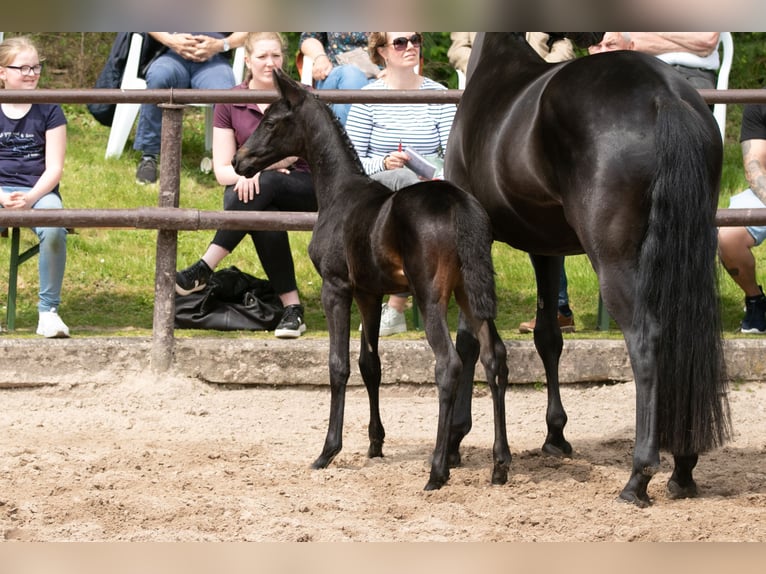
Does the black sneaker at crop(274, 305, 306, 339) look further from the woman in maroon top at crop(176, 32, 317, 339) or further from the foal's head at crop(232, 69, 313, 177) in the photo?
the foal's head at crop(232, 69, 313, 177)

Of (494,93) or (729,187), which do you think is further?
(729,187)

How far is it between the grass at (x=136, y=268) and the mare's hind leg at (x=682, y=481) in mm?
2271

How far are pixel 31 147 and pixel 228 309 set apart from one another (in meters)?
1.55

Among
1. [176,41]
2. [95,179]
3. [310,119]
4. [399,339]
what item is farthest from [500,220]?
[95,179]

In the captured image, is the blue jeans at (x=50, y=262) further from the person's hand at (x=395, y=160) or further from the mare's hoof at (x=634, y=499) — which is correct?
the mare's hoof at (x=634, y=499)

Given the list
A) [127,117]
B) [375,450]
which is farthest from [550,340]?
[127,117]

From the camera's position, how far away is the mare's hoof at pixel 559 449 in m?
4.50

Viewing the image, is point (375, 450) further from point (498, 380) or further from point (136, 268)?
point (136, 268)

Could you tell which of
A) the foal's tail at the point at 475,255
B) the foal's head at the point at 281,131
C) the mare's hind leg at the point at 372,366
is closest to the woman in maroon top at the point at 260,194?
the foal's head at the point at 281,131

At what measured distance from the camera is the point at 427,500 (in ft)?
12.1

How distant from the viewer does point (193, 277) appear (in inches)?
231

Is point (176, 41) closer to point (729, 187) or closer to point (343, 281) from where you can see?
point (343, 281)

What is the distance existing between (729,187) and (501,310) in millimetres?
3227

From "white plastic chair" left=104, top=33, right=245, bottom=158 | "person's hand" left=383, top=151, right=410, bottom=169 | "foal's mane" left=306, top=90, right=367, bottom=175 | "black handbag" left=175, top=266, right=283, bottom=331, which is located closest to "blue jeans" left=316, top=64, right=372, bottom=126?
"person's hand" left=383, top=151, right=410, bottom=169
